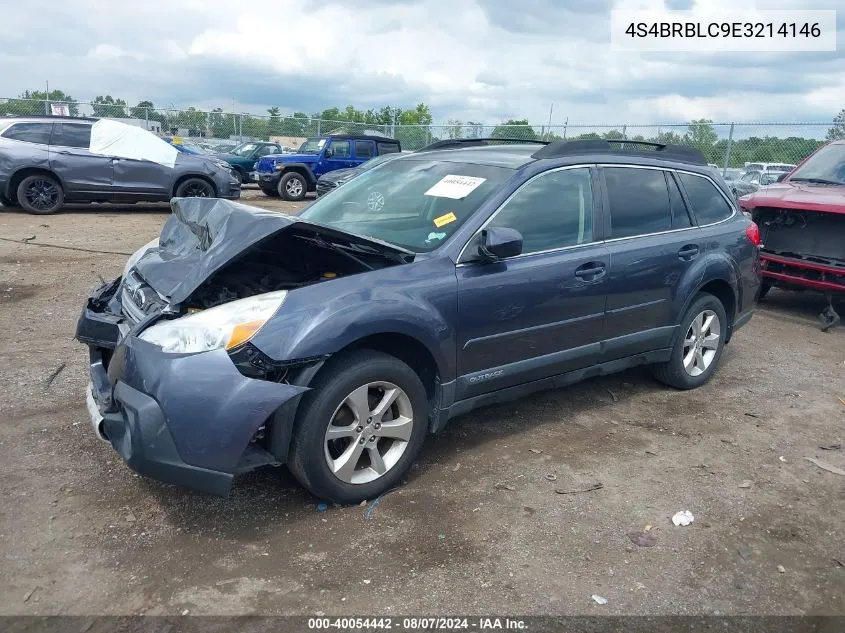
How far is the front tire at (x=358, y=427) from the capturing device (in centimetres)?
329

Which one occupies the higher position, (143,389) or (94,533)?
(143,389)

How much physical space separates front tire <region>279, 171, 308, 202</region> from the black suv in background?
451cm

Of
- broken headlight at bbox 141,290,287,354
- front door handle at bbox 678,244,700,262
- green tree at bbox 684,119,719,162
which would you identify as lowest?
broken headlight at bbox 141,290,287,354

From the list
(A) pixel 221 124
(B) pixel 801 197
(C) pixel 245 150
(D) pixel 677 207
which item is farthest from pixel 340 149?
(D) pixel 677 207

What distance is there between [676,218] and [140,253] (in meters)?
3.63

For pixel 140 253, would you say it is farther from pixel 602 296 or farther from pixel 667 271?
pixel 667 271

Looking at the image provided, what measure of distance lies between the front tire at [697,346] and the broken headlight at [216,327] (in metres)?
3.20

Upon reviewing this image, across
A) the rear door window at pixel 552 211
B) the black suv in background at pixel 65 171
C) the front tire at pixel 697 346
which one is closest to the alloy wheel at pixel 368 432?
the rear door window at pixel 552 211

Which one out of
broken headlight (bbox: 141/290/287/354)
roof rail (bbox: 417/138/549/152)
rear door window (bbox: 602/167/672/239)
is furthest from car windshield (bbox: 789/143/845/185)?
broken headlight (bbox: 141/290/287/354)

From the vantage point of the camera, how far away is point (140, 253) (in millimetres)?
4410

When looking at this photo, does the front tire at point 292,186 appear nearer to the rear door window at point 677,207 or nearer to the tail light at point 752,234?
the tail light at point 752,234

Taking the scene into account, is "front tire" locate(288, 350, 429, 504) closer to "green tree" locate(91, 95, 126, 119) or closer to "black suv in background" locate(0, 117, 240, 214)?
"black suv in background" locate(0, 117, 240, 214)

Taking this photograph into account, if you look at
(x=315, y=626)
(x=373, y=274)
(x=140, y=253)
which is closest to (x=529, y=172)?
(x=373, y=274)

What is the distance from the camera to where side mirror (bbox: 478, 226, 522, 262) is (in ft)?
12.4
